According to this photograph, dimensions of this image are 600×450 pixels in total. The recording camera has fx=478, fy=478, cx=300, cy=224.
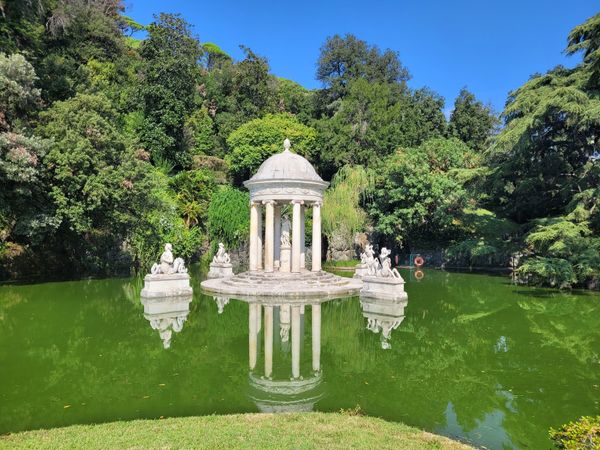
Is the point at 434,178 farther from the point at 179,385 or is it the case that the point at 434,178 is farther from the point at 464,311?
the point at 179,385

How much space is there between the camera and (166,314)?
1416cm

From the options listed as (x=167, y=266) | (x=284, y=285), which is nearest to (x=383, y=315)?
(x=284, y=285)

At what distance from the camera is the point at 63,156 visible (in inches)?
811

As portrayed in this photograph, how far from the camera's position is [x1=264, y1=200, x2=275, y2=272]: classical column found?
853 inches

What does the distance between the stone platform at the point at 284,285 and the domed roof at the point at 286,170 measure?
424 cm

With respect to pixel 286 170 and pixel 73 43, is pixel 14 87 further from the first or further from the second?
pixel 73 43

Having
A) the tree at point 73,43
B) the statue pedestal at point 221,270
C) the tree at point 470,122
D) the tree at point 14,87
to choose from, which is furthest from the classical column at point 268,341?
the tree at point 470,122

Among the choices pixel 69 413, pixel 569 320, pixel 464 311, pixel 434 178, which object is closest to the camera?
pixel 69 413

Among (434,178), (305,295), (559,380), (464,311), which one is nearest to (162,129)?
(434,178)

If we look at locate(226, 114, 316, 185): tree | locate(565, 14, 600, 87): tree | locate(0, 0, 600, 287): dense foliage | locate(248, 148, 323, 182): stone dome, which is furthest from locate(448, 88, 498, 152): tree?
locate(248, 148, 323, 182): stone dome

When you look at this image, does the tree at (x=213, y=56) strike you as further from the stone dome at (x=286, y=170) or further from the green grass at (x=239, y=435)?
the green grass at (x=239, y=435)

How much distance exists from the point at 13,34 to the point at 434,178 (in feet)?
85.6

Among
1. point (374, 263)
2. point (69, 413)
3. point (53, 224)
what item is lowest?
point (69, 413)

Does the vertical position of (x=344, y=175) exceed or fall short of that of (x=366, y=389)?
it exceeds it
